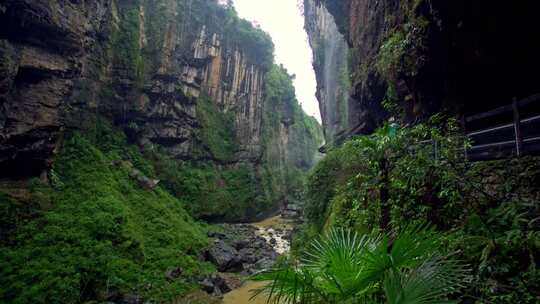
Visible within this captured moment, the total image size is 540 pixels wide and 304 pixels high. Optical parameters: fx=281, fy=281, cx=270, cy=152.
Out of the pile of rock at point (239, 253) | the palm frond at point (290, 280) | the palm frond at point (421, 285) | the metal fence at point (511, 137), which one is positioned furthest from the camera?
the pile of rock at point (239, 253)

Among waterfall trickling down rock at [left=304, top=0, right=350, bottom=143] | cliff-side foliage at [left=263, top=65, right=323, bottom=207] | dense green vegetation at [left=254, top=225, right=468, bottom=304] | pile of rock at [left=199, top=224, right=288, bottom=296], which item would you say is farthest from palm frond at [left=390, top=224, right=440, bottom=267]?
cliff-side foliage at [left=263, top=65, right=323, bottom=207]

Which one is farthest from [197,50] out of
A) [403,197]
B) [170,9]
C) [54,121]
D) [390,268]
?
[390,268]

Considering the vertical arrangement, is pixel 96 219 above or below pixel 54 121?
below

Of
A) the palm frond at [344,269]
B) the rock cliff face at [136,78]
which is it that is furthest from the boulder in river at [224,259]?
the palm frond at [344,269]

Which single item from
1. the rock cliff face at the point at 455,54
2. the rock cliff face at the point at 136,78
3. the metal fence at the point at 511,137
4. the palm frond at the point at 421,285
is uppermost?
the rock cliff face at the point at 136,78

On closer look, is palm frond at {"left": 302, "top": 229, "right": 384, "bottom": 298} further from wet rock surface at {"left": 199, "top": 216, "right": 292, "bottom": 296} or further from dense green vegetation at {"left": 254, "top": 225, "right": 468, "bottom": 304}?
wet rock surface at {"left": 199, "top": 216, "right": 292, "bottom": 296}

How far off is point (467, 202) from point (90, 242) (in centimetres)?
1079

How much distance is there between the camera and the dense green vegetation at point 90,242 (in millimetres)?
7820

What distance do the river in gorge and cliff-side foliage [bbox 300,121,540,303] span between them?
5.38 m

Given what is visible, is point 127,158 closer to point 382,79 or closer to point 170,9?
point 170,9

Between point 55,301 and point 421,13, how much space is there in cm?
1117

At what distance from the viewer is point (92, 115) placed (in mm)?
17094

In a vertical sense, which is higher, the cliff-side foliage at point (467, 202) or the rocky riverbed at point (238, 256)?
the cliff-side foliage at point (467, 202)

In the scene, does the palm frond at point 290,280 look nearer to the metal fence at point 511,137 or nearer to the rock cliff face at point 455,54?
the metal fence at point 511,137
